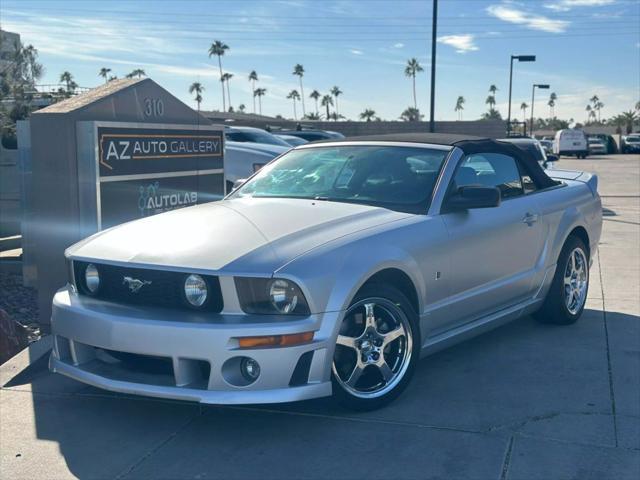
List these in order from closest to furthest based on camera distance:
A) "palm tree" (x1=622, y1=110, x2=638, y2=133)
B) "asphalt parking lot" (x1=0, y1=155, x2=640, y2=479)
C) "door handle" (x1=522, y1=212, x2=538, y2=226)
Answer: "asphalt parking lot" (x1=0, y1=155, x2=640, y2=479)
"door handle" (x1=522, y1=212, x2=538, y2=226)
"palm tree" (x1=622, y1=110, x2=638, y2=133)

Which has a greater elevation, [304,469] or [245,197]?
[245,197]

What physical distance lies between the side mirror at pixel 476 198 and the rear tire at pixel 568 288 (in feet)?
5.49

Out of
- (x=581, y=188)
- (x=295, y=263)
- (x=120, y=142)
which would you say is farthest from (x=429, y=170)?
(x=120, y=142)

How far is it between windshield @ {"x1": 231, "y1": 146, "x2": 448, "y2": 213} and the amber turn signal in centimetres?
141

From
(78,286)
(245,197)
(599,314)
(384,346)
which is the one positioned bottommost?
(599,314)

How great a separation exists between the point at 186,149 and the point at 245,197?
2.20m

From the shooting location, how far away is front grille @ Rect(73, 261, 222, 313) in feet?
13.4

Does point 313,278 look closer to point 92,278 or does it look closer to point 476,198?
point 92,278

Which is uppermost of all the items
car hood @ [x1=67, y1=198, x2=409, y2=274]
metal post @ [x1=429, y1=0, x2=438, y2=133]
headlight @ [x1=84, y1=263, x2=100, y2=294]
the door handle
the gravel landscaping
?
metal post @ [x1=429, y1=0, x2=438, y2=133]

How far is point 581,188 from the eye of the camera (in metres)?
7.04

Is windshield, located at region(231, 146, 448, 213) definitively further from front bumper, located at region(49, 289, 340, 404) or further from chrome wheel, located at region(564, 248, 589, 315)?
chrome wheel, located at region(564, 248, 589, 315)

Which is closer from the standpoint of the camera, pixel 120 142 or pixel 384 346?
pixel 384 346

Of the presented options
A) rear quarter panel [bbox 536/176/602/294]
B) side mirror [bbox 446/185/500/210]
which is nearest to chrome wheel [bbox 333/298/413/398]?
side mirror [bbox 446/185/500/210]

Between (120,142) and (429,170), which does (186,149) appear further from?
(429,170)
